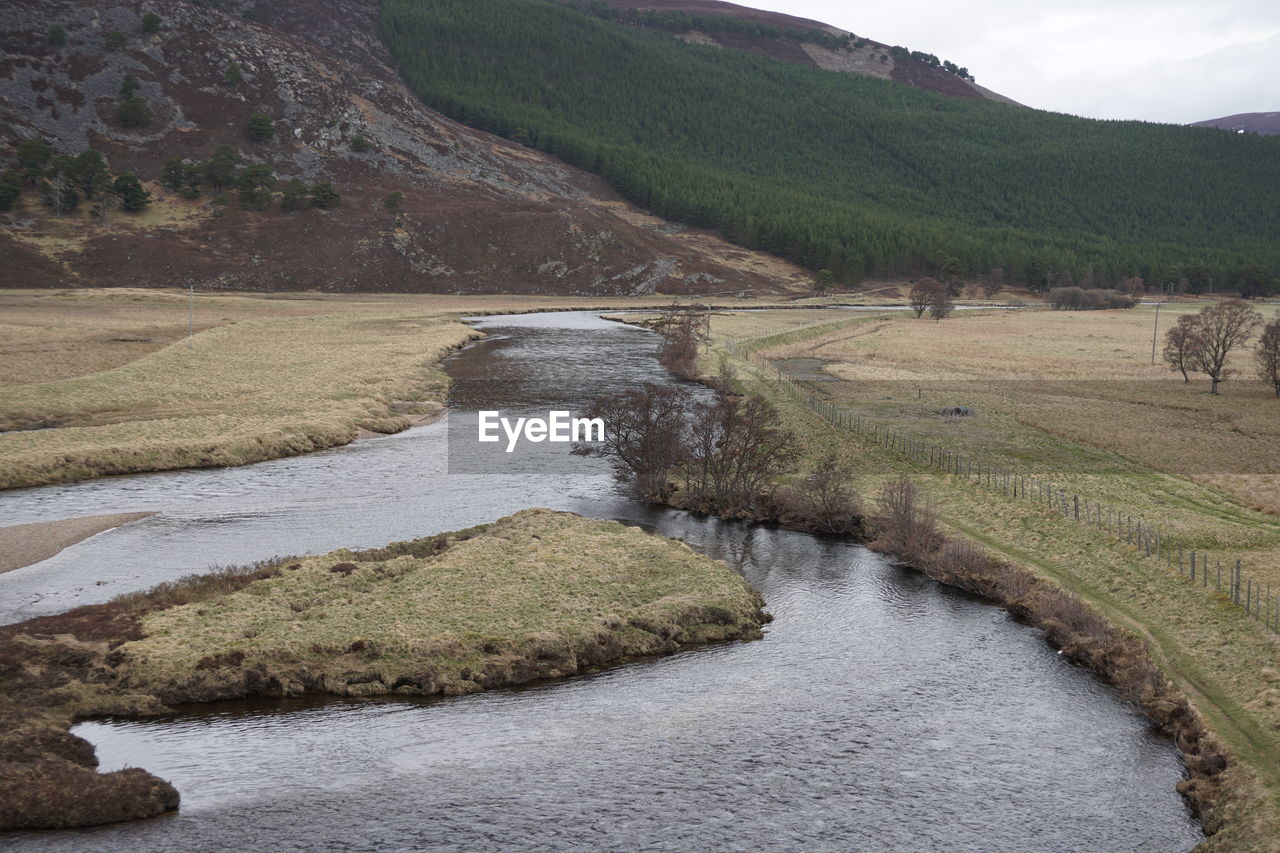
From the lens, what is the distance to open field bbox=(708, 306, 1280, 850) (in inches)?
1008

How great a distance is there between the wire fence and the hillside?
361ft

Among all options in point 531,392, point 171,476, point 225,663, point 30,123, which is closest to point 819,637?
point 225,663

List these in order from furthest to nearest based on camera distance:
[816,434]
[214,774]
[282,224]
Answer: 1. [282,224]
2. [816,434]
3. [214,774]

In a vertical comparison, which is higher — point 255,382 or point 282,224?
point 282,224

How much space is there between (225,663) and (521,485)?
22578 millimetres

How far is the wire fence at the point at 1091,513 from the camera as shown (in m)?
31.1

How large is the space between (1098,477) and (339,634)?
35.5 m

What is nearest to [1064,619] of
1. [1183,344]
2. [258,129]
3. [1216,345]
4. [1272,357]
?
[1272,357]

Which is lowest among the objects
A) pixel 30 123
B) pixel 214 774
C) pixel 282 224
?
pixel 214 774

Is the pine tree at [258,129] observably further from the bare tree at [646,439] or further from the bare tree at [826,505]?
the bare tree at [826,505]

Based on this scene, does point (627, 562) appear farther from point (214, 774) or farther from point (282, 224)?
point (282, 224)

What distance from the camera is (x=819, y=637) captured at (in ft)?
102

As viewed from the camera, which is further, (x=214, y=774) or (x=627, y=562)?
(x=627, y=562)

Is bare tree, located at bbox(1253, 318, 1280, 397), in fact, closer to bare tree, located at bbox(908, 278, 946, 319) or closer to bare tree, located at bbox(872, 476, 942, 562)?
bare tree, located at bbox(872, 476, 942, 562)
